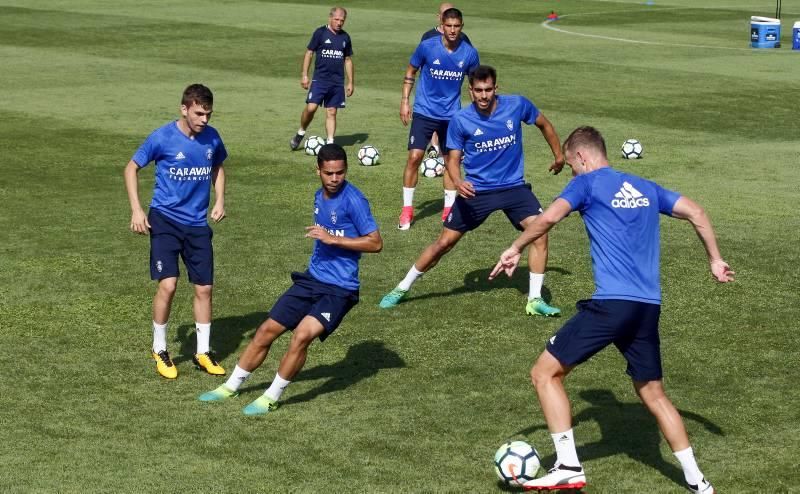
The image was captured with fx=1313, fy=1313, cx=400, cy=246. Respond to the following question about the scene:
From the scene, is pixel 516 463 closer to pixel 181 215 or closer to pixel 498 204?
pixel 181 215

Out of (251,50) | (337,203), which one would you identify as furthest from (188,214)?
(251,50)

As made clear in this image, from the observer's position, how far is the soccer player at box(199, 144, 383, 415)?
34.7 feet

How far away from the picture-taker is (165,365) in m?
11.7

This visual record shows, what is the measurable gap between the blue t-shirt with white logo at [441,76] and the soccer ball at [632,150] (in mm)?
4675

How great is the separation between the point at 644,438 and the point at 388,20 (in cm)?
3692

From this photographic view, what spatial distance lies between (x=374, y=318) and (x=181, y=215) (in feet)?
8.37

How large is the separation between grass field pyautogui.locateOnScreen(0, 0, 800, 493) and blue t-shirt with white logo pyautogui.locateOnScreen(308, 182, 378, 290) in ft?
3.53

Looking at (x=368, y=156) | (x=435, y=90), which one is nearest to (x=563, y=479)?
(x=435, y=90)

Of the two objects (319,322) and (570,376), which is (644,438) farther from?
(319,322)

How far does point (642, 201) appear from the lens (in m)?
8.79

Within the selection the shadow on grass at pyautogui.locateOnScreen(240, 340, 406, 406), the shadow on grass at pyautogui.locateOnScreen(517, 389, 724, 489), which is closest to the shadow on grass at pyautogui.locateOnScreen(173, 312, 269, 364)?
the shadow on grass at pyautogui.locateOnScreen(240, 340, 406, 406)

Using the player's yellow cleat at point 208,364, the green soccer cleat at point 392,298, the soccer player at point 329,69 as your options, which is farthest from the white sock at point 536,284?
the soccer player at point 329,69

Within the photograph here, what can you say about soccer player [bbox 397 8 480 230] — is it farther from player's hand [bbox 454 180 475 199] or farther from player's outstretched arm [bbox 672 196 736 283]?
player's outstretched arm [bbox 672 196 736 283]

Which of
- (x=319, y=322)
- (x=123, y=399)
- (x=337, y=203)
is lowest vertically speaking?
(x=123, y=399)
